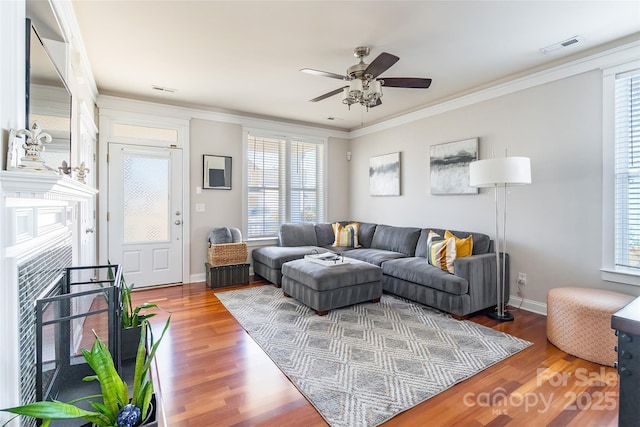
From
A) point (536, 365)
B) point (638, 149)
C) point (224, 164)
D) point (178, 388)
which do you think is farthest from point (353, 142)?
point (178, 388)

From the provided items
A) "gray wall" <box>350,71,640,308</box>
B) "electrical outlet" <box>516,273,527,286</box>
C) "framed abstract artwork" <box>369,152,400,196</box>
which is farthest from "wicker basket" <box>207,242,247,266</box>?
"electrical outlet" <box>516,273,527,286</box>

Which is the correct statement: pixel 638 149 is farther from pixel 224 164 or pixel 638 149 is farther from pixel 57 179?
pixel 224 164

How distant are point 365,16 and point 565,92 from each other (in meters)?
2.31

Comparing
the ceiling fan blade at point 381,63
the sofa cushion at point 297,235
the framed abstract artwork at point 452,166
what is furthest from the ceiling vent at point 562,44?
the sofa cushion at point 297,235

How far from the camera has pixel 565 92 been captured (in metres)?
3.16

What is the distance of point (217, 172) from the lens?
4883mm

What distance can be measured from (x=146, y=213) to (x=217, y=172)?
1.18m

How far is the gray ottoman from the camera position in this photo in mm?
3283

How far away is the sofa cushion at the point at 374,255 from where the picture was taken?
4152 millimetres

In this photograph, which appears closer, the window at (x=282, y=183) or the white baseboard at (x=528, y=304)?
the white baseboard at (x=528, y=304)

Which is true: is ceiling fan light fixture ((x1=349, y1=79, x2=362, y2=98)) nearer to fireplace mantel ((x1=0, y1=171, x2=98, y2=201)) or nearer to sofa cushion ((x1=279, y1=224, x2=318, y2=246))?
fireplace mantel ((x1=0, y1=171, x2=98, y2=201))

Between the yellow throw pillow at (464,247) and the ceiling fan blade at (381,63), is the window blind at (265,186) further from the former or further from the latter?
the yellow throw pillow at (464,247)

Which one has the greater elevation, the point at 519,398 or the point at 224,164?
the point at 224,164

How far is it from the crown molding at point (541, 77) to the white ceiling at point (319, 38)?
0.28 feet
